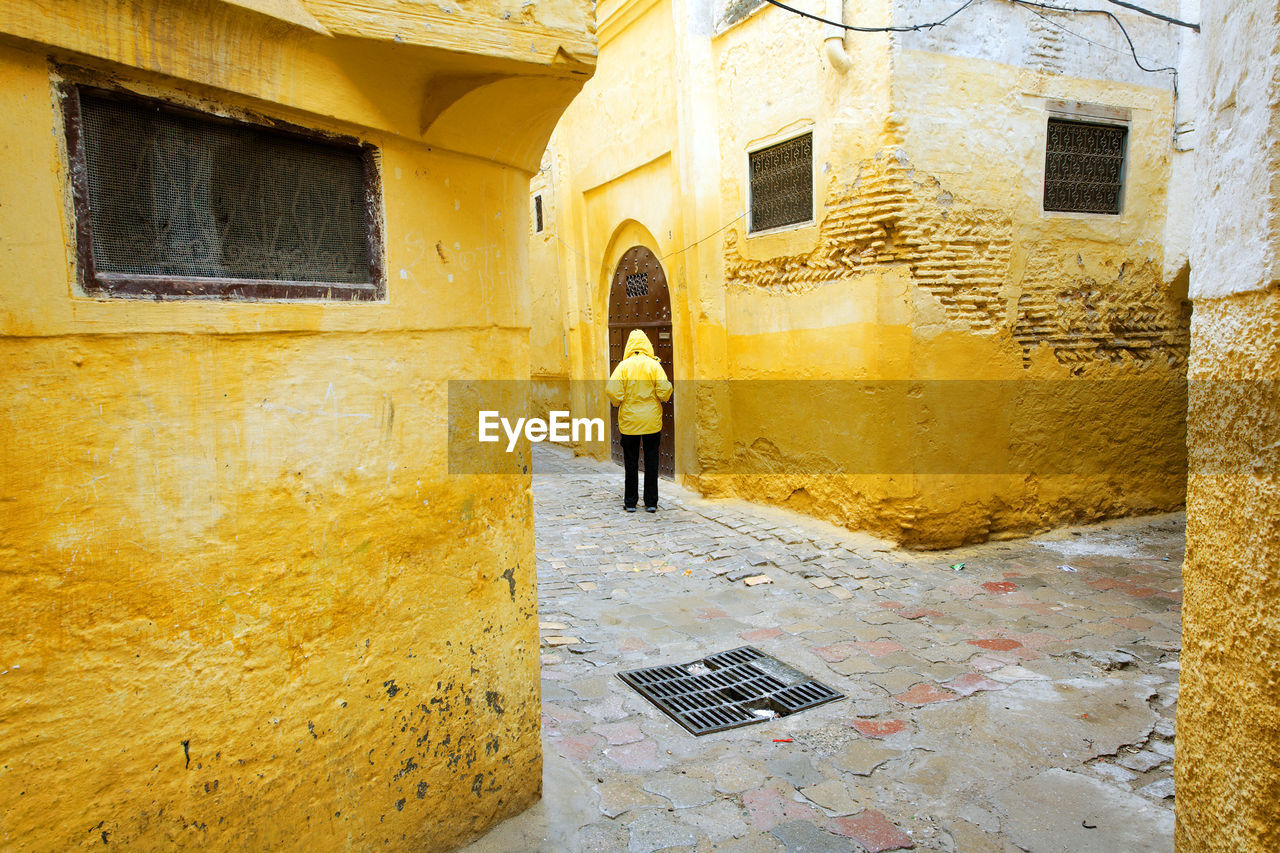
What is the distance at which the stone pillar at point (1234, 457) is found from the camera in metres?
1.87

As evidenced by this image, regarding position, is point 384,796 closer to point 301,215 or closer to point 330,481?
point 330,481

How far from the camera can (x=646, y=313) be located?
10.3 m

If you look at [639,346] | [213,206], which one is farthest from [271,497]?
[639,346]

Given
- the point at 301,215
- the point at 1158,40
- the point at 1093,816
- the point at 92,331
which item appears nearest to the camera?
the point at 92,331

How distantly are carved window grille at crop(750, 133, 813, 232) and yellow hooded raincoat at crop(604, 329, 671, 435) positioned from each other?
1775 mm

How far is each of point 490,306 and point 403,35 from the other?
943 mm

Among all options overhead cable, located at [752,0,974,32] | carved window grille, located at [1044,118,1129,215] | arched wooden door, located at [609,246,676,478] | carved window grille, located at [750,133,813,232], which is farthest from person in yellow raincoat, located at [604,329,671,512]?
carved window grille, located at [1044,118,1129,215]

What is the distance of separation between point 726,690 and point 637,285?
23.4 feet

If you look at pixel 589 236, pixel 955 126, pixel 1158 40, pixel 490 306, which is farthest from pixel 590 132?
pixel 490 306

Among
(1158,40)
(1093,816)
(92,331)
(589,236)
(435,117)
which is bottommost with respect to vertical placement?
(1093,816)

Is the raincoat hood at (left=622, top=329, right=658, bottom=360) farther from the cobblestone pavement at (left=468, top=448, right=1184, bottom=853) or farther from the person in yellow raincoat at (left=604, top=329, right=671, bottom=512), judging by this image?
the cobblestone pavement at (left=468, top=448, right=1184, bottom=853)

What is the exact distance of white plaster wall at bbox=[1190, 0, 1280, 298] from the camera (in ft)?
6.16

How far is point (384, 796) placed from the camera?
2.59 meters

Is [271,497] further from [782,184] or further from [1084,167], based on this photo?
[1084,167]
